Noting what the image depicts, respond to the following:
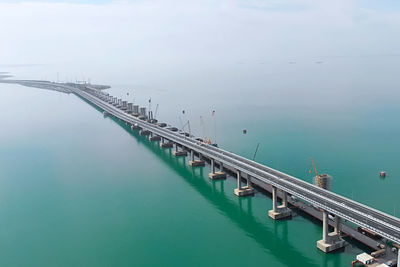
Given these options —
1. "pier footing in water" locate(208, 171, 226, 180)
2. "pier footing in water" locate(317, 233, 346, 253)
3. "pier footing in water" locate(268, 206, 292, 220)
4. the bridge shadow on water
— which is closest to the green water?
the bridge shadow on water

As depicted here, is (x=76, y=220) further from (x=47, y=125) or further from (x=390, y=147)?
(x=47, y=125)

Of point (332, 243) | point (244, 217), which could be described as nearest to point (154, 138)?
point (244, 217)

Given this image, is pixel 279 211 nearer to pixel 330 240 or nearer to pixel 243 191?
pixel 243 191

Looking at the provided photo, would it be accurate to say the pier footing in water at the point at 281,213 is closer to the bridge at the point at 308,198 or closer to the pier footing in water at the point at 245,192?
the bridge at the point at 308,198

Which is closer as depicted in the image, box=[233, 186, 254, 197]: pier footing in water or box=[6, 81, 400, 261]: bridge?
box=[6, 81, 400, 261]: bridge

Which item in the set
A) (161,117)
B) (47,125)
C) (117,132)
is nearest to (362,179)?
(117,132)

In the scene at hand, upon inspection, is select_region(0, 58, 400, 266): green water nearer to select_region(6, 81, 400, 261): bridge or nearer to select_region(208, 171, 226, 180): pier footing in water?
select_region(208, 171, 226, 180): pier footing in water
